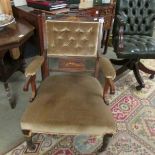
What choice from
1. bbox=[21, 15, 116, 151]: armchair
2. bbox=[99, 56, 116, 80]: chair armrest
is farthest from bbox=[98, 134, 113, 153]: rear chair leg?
bbox=[99, 56, 116, 80]: chair armrest

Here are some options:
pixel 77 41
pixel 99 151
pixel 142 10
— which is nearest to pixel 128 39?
pixel 142 10

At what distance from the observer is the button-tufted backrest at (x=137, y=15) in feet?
7.87

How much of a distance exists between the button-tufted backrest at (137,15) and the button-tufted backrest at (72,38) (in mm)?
838

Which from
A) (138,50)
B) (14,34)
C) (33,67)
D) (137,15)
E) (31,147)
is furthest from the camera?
(137,15)

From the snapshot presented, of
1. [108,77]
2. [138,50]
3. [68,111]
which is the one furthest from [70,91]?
[138,50]

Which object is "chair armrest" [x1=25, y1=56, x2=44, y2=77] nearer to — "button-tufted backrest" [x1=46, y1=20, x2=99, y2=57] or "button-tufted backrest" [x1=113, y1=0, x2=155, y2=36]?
"button-tufted backrest" [x1=46, y1=20, x2=99, y2=57]

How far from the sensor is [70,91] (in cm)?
156

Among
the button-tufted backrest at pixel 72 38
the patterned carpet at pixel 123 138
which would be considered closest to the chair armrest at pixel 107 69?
the button-tufted backrest at pixel 72 38

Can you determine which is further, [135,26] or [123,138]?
[135,26]

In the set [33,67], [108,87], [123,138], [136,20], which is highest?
[136,20]

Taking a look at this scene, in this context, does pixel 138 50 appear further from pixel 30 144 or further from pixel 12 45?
pixel 30 144

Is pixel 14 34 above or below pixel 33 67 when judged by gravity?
above

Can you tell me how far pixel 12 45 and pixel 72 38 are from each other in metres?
0.50

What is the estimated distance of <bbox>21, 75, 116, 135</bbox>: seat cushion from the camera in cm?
131
